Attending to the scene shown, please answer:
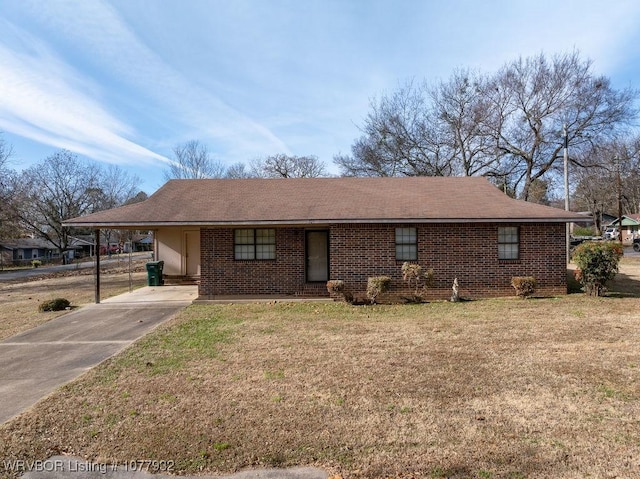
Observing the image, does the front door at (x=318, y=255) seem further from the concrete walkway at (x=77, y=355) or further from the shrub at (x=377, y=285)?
the concrete walkway at (x=77, y=355)

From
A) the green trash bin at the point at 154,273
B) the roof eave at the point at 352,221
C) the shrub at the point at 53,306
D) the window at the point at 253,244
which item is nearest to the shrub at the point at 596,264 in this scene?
the roof eave at the point at 352,221

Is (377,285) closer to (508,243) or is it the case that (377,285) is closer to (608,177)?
(508,243)

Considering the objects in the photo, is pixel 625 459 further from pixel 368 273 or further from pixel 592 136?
pixel 592 136

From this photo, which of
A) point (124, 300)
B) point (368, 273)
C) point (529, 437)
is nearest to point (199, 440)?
point (529, 437)

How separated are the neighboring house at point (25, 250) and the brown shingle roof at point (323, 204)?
5113cm

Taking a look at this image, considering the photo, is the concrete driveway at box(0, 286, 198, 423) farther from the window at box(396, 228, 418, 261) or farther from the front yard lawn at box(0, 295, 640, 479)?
the window at box(396, 228, 418, 261)

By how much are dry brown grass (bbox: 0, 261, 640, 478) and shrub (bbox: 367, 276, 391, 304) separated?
2919 mm

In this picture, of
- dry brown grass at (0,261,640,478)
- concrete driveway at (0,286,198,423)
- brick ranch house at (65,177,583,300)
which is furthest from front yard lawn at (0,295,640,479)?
brick ranch house at (65,177,583,300)

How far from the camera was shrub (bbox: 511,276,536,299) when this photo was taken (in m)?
11.4

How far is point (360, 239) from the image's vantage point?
39.4 ft

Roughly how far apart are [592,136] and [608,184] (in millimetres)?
23003

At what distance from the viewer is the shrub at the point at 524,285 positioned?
37.3 feet

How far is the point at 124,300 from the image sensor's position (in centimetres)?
1263

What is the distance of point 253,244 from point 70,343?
5835mm
